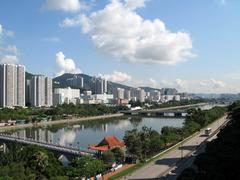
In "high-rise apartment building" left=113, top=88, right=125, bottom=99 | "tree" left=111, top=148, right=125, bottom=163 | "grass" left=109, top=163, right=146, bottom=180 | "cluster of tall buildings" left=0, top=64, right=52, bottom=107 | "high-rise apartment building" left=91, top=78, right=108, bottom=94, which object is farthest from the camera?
"high-rise apartment building" left=91, top=78, right=108, bottom=94

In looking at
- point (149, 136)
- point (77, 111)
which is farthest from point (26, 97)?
point (149, 136)

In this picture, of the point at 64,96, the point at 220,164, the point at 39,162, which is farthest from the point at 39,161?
the point at 64,96

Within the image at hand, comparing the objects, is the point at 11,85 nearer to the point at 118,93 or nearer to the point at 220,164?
the point at 220,164

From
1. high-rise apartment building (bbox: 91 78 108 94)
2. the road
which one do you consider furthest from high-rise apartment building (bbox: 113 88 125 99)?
the road

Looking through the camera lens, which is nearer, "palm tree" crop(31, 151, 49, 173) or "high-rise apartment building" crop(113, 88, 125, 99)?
"palm tree" crop(31, 151, 49, 173)

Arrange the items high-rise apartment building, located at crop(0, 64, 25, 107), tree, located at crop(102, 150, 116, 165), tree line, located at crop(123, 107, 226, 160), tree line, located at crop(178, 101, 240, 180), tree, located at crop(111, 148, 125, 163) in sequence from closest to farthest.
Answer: tree line, located at crop(178, 101, 240, 180) < tree, located at crop(102, 150, 116, 165) < tree, located at crop(111, 148, 125, 163) < tree line, located at crop(123, 107, 226, 160) < high-rise apartment building, located at crop(0, 64, 25, 107)

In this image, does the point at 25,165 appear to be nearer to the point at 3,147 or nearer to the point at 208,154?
the point at 208,154

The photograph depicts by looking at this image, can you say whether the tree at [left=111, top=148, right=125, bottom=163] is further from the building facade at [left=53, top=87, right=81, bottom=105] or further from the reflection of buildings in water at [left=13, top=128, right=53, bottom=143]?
the building facade at [left=53, top=87, right=81, bottom=105]

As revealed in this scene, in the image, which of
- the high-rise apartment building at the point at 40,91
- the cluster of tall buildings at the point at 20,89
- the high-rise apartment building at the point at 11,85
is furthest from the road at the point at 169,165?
the high-rise apartment building at the point at 40,91
